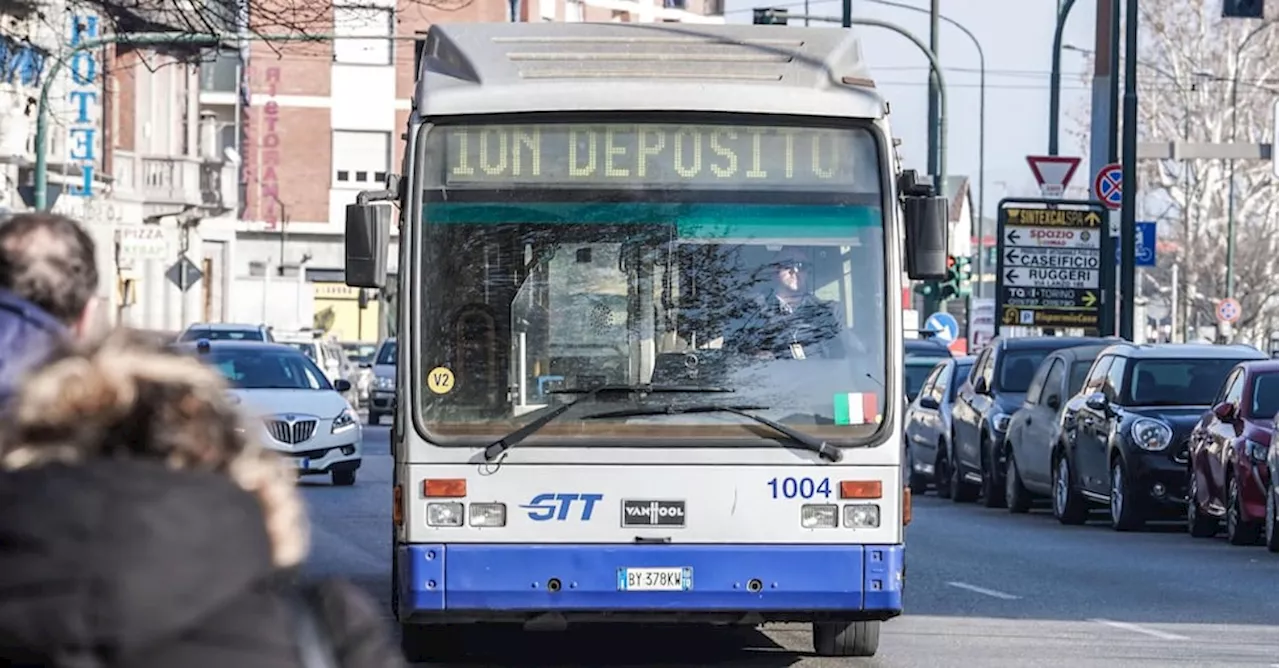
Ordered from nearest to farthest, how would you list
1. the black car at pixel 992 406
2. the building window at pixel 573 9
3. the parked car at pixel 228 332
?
the black car at pixel 992 406
the parked car at pixel 228 332
the building window at pixel 573 9

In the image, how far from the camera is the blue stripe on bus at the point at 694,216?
1116 centimetres

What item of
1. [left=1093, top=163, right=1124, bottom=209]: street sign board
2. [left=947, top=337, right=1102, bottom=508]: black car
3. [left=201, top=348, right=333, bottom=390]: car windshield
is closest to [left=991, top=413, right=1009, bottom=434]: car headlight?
[left=947, top=337, right=1102, bottom=508]: black car

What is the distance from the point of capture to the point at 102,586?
2850 millimetres

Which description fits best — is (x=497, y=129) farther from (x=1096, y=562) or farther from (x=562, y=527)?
(x=1096, y=562)

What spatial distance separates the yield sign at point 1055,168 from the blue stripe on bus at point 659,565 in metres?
26.6

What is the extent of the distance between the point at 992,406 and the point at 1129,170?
740cm

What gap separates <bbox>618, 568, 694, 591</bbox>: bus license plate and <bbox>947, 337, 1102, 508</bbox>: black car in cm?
1522


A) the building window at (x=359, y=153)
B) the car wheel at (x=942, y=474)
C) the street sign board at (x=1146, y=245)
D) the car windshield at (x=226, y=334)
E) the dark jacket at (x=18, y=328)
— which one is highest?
the building window at (x=359, y=153)

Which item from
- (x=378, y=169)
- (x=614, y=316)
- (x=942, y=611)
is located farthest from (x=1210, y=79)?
(x=614, y=316)

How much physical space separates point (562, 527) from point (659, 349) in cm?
84

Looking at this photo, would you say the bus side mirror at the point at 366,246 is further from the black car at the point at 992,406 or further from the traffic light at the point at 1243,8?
the traffic light at the point at 1243,8

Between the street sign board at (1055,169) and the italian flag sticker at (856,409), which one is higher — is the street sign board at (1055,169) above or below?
above

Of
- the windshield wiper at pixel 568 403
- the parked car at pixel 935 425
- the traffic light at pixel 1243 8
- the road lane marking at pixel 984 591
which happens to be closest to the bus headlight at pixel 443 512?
the windshield wiper at pixel 568 403

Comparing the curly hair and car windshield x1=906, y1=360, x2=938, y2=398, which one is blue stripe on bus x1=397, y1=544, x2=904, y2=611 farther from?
car windshield x1=906, y1=360, x2=938, y2=398
